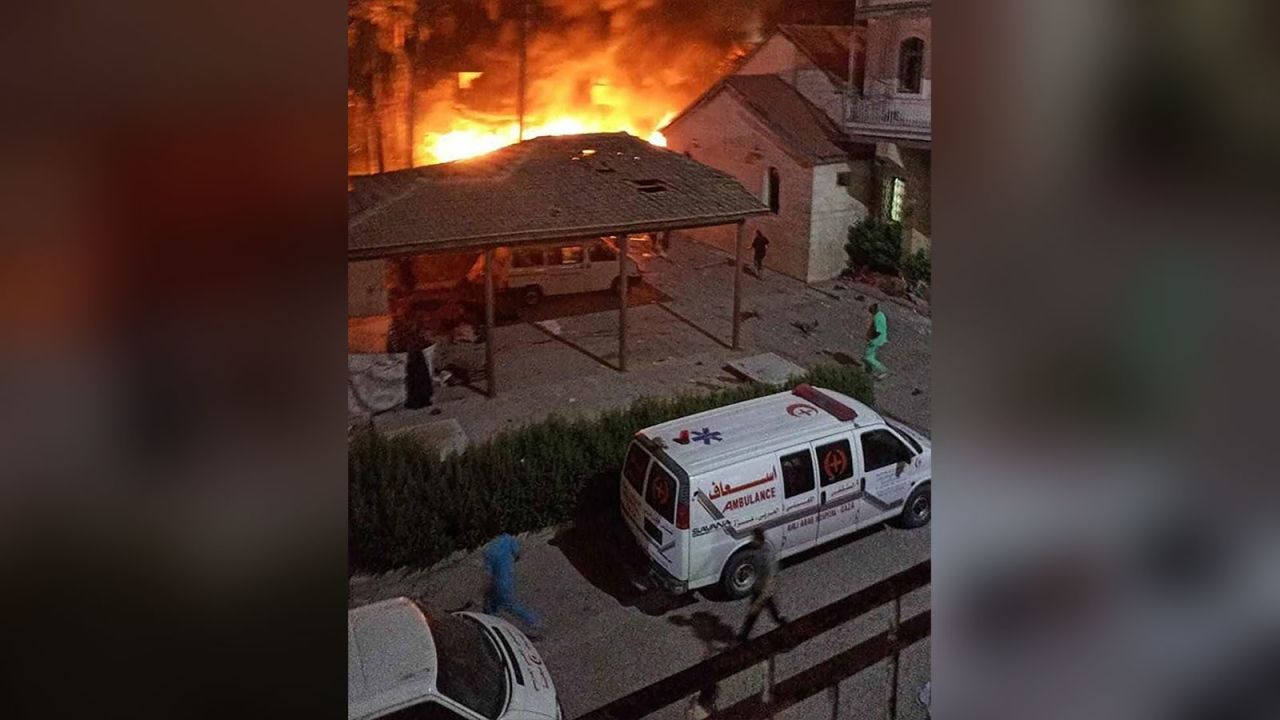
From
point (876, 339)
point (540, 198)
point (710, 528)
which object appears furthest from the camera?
point (876, 339)

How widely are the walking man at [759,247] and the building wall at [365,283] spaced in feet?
2.39

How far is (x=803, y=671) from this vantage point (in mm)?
2064

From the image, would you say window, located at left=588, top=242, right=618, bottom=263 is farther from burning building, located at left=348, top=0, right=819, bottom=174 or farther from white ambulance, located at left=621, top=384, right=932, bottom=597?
white ambulance, located at left=621, top=384, right=932, bottom=597

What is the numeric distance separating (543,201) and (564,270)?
13cm

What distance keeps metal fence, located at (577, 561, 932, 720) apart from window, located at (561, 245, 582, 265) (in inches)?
30.8

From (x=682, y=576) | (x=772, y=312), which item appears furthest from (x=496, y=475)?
(x=772, y=312)

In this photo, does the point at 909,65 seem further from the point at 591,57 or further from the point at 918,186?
the point at 591,57

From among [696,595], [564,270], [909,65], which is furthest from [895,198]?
[696,595]

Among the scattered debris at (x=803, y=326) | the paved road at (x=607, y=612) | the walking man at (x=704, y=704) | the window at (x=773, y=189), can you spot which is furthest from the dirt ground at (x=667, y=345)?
the walking man at (x=704, y=704)

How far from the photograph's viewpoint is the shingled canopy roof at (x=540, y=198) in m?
1.77

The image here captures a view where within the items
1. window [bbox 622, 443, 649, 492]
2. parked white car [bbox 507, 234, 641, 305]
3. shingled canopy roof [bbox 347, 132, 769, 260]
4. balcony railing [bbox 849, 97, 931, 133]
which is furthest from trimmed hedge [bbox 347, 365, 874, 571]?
balcony railing [bbox 849, 97, 931, 133]

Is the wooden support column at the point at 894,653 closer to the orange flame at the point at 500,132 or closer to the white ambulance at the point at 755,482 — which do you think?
the white ambulance at the point at 755,482
